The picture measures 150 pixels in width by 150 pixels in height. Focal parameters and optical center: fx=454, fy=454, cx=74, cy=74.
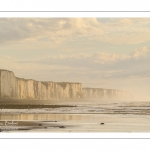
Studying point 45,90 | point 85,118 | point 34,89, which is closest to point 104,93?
point 85,118

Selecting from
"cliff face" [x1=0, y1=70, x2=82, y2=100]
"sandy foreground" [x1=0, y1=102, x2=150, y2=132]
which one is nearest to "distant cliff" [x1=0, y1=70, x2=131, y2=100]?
"cliff face" [x1=0, y1=70, x2=82, y2=100]

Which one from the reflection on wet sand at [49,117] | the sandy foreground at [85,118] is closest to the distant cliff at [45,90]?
the sandy foreground at [85,118]

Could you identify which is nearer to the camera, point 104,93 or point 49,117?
point 104,93

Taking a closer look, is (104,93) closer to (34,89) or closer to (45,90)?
(45,90)

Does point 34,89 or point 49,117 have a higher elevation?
point 34,89
